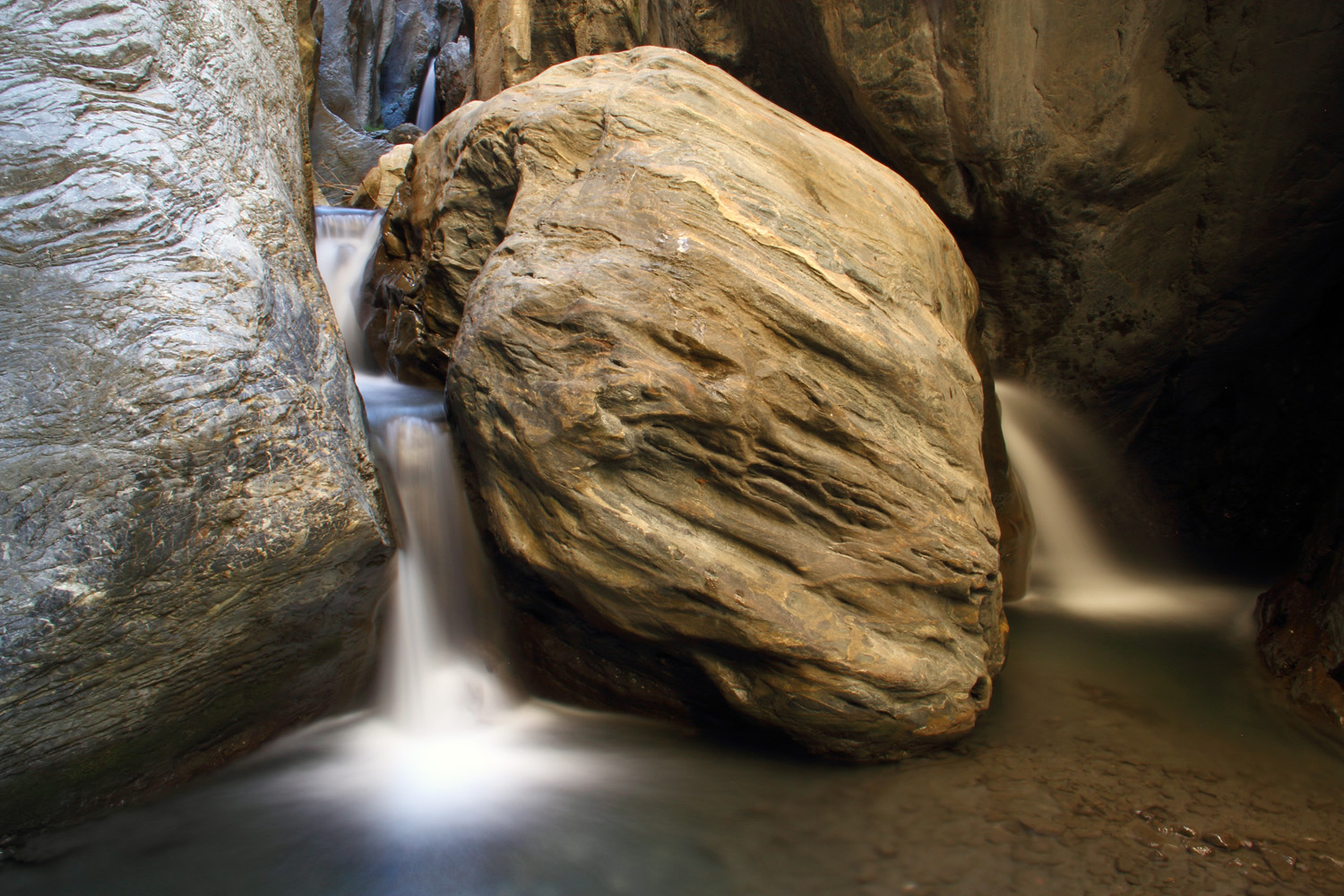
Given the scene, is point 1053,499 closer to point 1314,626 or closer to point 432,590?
point 1314,626

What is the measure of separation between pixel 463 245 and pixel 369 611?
7.12 ft

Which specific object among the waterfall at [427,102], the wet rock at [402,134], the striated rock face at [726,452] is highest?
the waterfall at [427,102]

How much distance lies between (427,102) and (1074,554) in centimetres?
1611

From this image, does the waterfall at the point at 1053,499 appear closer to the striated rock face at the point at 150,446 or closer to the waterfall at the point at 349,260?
the striated rock face at the point at 150,446

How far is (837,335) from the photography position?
2840mm

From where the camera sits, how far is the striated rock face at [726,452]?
2.61 m

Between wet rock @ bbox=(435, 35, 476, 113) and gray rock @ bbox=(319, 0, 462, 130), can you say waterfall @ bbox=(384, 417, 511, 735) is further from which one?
gray rock @ bbox=(319, 0, 462, 130)

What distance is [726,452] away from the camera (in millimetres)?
2670

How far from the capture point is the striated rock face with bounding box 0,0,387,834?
2.14m

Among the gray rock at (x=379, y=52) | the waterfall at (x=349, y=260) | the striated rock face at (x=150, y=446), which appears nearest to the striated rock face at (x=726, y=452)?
the striated rock face at (x=150, y=446)

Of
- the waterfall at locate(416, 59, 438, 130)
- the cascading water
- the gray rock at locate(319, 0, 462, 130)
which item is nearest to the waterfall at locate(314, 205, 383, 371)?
the cascading water

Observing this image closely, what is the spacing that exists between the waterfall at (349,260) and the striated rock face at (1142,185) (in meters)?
2.87

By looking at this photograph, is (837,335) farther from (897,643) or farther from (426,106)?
(426,106)

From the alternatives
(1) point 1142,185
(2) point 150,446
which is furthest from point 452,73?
(2) point 150,446
